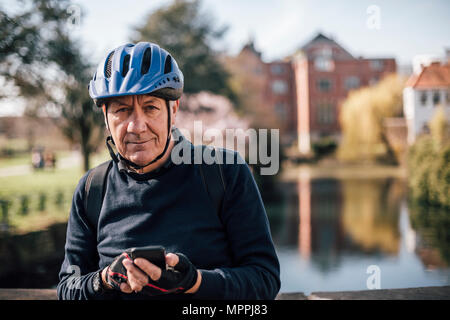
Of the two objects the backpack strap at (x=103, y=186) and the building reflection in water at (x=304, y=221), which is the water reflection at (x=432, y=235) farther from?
the backpack strap at (x=103, y=186)

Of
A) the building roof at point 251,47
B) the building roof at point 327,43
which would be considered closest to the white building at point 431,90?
the building roof at point 327,43

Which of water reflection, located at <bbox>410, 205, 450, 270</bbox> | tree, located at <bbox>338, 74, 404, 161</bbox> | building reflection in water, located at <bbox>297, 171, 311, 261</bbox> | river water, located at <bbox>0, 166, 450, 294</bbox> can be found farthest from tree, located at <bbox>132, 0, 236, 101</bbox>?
water reflection, located at <bbox>410, 205, 450, 270</bbox>

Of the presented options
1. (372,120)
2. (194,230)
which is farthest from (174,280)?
(372,120)

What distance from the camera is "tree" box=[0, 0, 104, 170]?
973cm

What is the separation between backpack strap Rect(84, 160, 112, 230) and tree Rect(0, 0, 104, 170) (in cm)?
787

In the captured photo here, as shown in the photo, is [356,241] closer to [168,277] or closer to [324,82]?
[168,277]

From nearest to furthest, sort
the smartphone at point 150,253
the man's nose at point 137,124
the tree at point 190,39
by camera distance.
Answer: the smartphone at point 150,253 → the man's nose at point 137,124 → the tree at point 190,39

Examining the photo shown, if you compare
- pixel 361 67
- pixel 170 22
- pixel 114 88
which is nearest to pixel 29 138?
pixel 170 22

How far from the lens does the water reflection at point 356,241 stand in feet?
21.0

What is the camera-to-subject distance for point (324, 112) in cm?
4344

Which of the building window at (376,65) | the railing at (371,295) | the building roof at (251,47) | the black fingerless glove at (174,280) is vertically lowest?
the railing at (371,295)

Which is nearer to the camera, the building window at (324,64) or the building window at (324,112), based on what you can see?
the building window at (324,64)

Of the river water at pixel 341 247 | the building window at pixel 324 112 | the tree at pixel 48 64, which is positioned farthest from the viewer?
the building window at pixel 324 112
